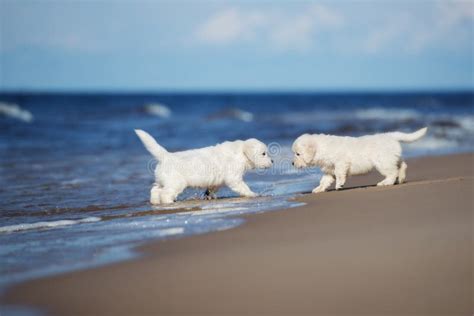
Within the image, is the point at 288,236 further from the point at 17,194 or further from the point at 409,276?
the point at 17,194

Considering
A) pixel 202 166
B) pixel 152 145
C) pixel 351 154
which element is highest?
pixel 152 145

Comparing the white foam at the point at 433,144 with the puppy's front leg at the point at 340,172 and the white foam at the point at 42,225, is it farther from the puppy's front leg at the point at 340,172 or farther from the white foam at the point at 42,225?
the white foam at the point at 42,225

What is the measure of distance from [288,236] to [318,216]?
33.6 inches

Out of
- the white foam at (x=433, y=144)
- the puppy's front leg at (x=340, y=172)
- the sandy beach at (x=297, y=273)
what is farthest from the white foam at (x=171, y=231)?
the white foam at (x=433, y=144)

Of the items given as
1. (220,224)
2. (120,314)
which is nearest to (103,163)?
(220,224)

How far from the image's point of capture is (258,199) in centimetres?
775

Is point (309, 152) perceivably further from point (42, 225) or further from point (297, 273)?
point (297, 273)

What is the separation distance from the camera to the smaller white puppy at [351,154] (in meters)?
7.89

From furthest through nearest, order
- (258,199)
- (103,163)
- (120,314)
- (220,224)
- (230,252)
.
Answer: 1. (103,163)
2. (258,199)
3. (220,224)
4. (230,252)
5. (120,314)

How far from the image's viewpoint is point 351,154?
25.9 feet

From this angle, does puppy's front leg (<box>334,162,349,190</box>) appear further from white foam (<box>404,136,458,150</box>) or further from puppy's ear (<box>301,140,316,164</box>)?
white foam (<box>404,136,458,150</box>)

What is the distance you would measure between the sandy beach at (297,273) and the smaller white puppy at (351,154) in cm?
191

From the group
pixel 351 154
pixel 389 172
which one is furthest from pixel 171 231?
pixel 389 172

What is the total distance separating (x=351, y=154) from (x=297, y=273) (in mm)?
3783
